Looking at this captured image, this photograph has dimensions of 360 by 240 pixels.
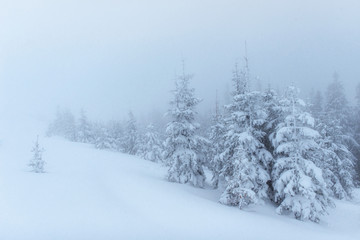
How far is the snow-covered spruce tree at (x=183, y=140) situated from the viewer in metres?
24.4

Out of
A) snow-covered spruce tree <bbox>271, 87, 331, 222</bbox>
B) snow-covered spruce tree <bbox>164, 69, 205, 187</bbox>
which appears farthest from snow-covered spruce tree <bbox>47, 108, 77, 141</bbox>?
snow-covered spruce tree <bbox>271, 87, 331, 222</bbox>

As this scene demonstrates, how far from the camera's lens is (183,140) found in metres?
24.5

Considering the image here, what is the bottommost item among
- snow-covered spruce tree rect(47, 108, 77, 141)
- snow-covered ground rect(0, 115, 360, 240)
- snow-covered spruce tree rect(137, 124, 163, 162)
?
snow-covered ground rect(0, 115, 360, 240)

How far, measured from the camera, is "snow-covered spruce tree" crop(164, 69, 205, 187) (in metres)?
24.4

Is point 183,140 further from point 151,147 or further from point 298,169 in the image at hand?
point 151,147

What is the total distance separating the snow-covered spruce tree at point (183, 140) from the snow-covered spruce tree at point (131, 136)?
29.0m

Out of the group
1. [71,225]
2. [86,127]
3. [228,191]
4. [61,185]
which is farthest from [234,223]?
[86,127]

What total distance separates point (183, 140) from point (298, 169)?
9493mm

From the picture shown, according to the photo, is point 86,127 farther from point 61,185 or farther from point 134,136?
point 61,185

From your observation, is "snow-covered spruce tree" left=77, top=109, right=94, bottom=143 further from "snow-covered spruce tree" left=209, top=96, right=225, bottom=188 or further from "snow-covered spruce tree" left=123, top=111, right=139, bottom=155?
"snow-covered spruce tree" left=209, top=96, right=225, bottom=188

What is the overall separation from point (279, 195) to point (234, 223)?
8.51 metres

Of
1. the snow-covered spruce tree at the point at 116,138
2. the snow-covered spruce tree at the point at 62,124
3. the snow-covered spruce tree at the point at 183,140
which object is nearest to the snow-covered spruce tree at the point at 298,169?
the snow-covered spruce tree at the point at 183,140

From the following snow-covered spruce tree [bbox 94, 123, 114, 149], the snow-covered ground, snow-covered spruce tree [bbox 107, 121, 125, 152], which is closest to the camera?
the snow-covered ground

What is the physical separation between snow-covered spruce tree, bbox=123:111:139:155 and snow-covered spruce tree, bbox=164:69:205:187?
29.0 metres
